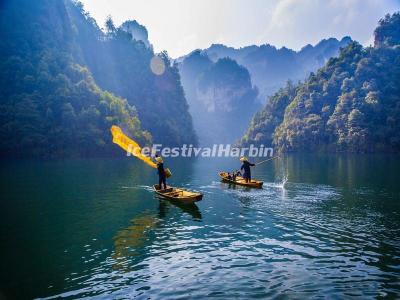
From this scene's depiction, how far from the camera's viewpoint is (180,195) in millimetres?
30219

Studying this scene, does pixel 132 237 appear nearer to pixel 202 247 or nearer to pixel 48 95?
pixel 202 247

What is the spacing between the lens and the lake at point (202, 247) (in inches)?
514

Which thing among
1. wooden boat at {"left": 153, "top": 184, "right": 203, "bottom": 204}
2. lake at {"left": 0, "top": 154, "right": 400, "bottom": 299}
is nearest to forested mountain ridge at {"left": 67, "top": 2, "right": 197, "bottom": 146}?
wooden boat at {"left": 153, "top": 184, "right": 203, "bottom": 204}

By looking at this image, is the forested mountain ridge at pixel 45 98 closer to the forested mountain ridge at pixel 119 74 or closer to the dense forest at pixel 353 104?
the forested mountain ridge at pixel 119 74

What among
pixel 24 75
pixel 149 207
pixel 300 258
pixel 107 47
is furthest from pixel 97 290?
pixel 107 47

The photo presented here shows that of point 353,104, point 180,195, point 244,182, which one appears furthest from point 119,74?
point 180,195

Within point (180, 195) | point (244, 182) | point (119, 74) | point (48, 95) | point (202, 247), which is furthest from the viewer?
point (119, 74)

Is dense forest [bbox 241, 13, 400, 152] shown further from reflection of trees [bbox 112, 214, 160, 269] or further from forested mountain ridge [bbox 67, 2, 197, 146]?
reflection of trees [bbox 112, 214, 160, 269]

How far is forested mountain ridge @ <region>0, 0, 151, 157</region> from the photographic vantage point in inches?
3841

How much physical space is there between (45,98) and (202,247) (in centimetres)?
10343

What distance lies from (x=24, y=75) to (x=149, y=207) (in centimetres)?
9819

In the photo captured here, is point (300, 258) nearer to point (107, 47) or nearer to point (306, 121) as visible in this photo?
point (306, 121)

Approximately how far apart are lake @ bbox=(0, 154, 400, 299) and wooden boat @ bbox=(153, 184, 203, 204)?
2.72 feet

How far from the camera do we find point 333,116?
140 metres
